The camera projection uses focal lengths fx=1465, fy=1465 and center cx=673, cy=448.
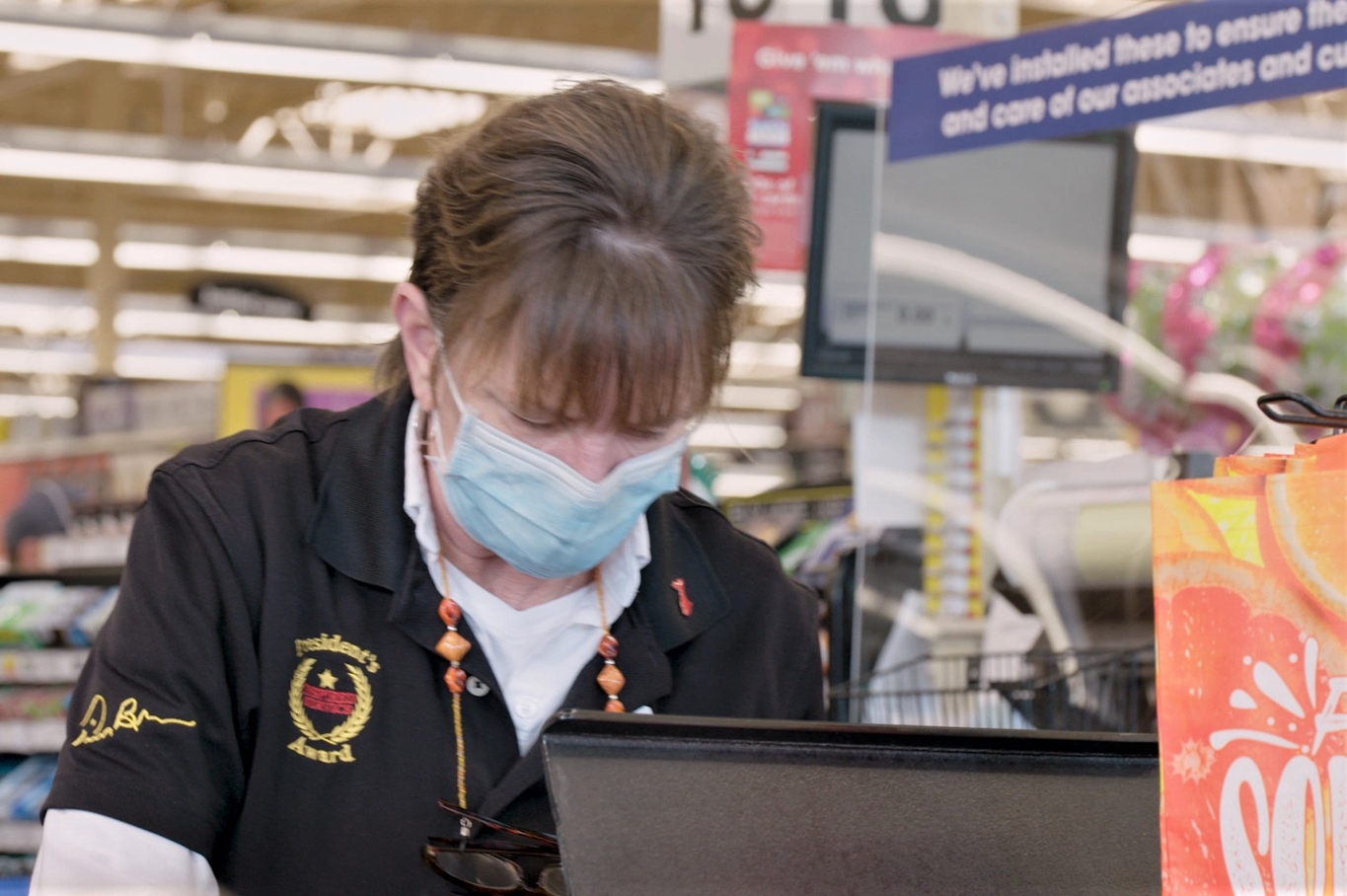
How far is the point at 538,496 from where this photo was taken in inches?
56.9

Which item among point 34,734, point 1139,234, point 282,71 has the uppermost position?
point 282,71

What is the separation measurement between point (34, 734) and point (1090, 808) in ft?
7.66

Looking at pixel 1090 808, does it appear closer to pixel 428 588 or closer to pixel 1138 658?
pixel 428 588

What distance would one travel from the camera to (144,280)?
1830cm

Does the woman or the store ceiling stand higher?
the store ceiling

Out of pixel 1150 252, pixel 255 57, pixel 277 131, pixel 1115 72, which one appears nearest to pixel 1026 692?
pixel 1115 72

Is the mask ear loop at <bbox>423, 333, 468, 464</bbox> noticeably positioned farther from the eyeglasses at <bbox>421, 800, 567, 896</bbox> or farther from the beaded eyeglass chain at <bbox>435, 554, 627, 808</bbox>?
the eyeglasses at <bbox>421, 800, 567, 896</bbox>

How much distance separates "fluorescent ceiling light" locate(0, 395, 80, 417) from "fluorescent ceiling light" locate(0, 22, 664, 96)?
11819mm

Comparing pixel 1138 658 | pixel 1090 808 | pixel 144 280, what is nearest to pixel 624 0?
pixel 144 280

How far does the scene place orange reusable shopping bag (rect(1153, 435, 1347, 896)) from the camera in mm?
891
